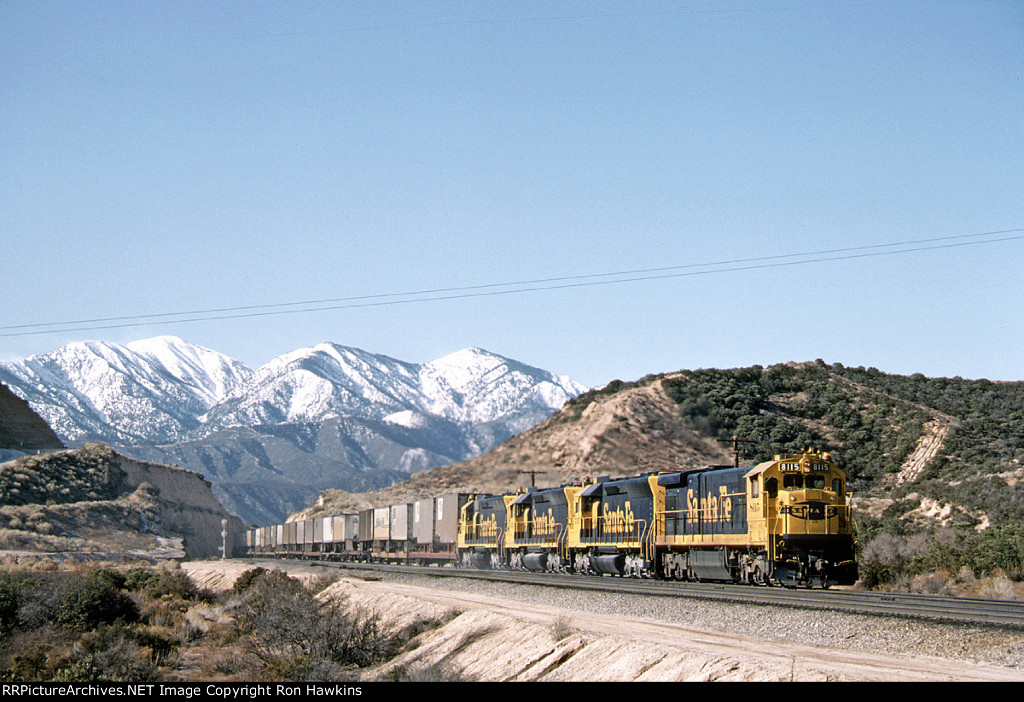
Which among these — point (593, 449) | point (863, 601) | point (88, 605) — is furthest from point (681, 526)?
point (593, 449)

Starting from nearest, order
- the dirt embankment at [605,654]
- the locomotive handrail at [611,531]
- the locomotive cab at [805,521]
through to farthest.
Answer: the dirt embankment at [605,654] < the locomotive cab at [805,521] < the locomotive handrail at [611,531]

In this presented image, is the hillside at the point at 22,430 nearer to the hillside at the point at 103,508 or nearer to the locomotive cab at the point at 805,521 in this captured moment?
the hillside at the point at 103,508

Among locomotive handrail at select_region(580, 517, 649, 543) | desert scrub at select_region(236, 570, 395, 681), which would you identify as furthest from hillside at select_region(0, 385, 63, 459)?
desert scrub at select_region(236, 570, 395, 681)

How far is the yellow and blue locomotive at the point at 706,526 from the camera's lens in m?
26.2

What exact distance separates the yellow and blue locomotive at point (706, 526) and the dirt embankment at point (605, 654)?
6.21m

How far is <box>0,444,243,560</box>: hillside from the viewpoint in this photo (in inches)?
2852

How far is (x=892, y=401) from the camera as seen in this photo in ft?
304

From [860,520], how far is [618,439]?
46.3m

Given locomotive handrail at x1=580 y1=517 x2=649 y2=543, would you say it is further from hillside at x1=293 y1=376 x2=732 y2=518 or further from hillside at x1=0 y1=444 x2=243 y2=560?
hillside at x1=293 y1=376 x2=732 y2=518

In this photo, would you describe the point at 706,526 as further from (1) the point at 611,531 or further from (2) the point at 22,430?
(2) the point at 22,430

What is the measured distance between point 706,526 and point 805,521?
14.5 ft

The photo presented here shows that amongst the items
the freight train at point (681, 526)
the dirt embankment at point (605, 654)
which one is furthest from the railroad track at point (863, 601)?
the dirt embankment at point (605, 654)

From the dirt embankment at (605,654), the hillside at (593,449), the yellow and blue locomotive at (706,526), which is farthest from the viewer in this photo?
the hillside at (593,449)
